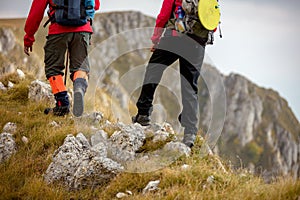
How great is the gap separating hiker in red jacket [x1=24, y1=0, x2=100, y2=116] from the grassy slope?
0.79m

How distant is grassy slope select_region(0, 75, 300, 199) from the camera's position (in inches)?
152

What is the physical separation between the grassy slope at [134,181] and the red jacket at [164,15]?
1909mm

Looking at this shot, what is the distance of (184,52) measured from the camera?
5781 millimetres

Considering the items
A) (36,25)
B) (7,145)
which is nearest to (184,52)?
(36,25)

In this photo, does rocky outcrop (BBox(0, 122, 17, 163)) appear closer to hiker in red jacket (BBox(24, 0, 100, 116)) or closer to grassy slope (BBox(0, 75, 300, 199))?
grassy slope (BBox(0, 75, 300, 199))

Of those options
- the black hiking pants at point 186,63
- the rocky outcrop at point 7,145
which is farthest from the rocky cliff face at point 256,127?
the rocky outcrop at point 7,145

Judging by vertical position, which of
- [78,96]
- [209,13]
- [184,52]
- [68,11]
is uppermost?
[209,13]

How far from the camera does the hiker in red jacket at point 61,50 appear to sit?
6309mm

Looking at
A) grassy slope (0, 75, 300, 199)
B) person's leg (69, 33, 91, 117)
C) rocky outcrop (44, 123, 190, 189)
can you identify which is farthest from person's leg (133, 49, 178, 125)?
grassy slope (0, 75, 300, 199)

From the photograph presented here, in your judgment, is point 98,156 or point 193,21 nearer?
point 98,156

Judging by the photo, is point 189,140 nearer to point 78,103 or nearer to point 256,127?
point 78,103

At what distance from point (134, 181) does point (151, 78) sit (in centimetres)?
217

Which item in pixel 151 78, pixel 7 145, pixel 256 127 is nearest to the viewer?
pixel 7 145

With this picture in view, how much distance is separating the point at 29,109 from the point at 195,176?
3827 millimetres
